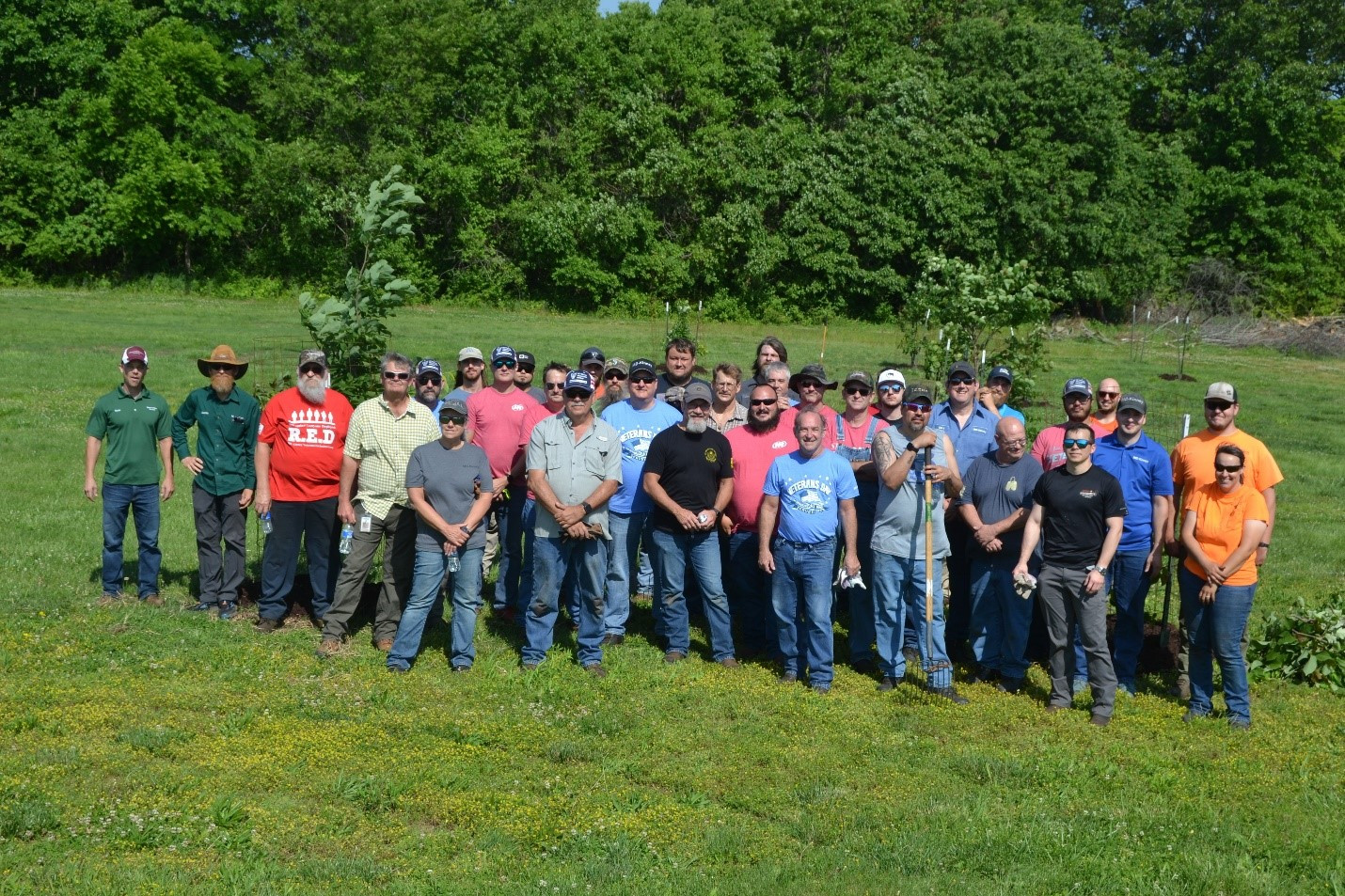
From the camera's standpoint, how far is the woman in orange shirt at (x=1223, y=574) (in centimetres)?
820

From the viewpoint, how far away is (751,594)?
9844 millimetres

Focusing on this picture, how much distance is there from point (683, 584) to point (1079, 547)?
2959 mm

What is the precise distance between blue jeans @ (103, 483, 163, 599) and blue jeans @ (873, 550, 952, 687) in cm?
601

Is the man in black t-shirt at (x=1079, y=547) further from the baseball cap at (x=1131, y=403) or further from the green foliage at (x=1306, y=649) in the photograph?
the green foliage at (x=1306, y=649)

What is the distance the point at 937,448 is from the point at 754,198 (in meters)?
34.7

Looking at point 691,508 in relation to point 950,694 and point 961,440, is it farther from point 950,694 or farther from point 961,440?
point 950,694

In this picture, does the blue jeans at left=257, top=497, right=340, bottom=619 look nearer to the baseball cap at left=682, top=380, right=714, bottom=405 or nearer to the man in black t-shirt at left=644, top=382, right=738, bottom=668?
the man in black t-shirt at left=644, top=382, right=738, bottom=668

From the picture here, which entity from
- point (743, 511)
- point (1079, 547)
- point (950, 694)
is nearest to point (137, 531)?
point (743, 511)

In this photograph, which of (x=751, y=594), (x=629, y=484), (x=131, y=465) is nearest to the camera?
(x=629, y=484)

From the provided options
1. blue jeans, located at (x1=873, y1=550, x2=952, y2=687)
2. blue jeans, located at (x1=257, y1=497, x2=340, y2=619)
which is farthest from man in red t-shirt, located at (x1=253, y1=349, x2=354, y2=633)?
blue jeans, located at (x1=873, y1=550, x2=952, y2=687)

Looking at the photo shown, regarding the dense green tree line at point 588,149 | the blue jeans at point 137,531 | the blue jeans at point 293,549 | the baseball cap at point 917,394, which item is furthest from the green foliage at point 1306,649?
the dense green tree line at point 588,149

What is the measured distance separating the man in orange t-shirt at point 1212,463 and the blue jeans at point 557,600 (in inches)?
167

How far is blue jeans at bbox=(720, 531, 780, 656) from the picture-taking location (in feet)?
31.8

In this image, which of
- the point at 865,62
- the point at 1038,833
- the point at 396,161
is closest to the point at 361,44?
the point at 396,161
